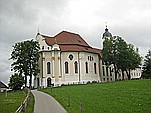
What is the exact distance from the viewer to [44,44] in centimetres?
6234

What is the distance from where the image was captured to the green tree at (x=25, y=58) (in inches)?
2249

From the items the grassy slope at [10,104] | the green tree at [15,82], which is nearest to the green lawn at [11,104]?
the grassy slope at [10,104]

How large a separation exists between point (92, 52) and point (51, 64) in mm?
12083

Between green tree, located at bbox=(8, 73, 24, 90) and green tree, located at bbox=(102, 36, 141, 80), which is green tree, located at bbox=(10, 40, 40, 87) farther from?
green tree, located at bbox=(102, 36, 141, 80)

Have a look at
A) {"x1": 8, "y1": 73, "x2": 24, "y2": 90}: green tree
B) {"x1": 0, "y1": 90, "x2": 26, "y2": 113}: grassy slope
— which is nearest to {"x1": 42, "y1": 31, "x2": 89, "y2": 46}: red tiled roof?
{"x1": 8, "y1": 73, "x2": 24, "y2": 90}: green tree

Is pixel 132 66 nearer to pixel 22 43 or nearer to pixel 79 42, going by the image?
pixel 79 42

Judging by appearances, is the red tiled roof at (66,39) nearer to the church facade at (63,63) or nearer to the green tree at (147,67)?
the church facade at (63,63)

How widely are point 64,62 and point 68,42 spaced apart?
20.1 feet

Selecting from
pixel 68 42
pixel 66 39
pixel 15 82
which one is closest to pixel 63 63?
pixel 68 42

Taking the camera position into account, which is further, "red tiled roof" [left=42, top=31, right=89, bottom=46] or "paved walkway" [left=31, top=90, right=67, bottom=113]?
"red tiled roof" [left=42, top=31, right=89, bottom=46]

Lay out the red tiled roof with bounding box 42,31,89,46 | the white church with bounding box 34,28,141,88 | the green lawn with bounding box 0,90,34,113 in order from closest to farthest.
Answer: the green lawn with bounding box 0,90,34,113, the white church with bounding box 34,28,141,88, the red tiled roof with bounding box 42,31,89,46

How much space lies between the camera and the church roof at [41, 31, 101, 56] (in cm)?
6261

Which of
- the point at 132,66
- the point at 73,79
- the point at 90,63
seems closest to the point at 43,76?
the point at 73,79

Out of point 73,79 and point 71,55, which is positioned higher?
point 71,55
